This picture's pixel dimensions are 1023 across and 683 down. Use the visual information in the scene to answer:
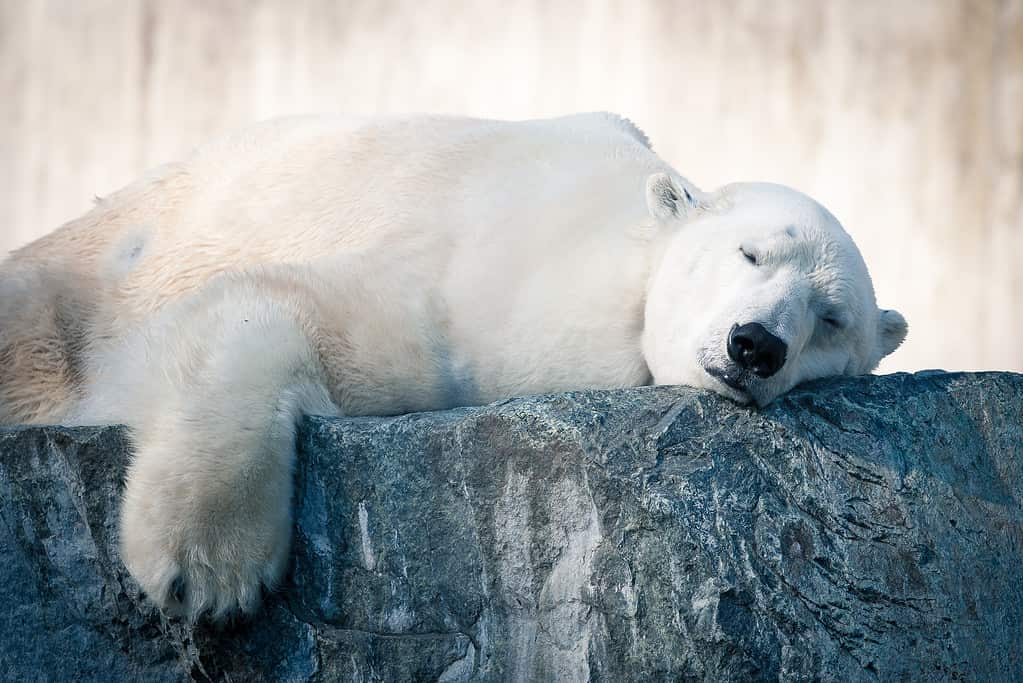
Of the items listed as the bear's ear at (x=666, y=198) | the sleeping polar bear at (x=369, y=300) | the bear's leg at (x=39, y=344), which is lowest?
the bear's leg at (x=39, y=344)

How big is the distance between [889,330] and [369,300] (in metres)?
1.25

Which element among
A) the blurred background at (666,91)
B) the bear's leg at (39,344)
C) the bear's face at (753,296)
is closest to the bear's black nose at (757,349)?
the bear's face at (753,296)

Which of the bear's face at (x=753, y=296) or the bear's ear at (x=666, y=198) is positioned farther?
the bear's ear at (x=666, y=198)

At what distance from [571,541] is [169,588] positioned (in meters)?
0.73

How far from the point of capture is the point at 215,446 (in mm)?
2252

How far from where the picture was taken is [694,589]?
87.7 inches

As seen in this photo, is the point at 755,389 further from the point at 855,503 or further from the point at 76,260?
the point at 76,260

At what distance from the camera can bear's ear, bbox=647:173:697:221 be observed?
2834mm

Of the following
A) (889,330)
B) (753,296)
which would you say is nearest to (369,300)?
(753,296)

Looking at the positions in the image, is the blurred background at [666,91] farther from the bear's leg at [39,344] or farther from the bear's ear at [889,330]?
the bear's leg at [39,344]

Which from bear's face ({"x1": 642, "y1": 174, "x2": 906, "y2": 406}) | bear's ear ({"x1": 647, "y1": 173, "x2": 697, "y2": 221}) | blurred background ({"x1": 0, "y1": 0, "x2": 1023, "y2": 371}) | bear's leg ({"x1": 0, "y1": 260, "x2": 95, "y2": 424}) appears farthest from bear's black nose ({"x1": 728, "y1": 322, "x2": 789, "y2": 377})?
blurred background ({"x1": 0, "y1": 0, "x2": 1023, "y2": 371})

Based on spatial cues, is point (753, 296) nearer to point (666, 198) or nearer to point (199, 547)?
point (666, 198)

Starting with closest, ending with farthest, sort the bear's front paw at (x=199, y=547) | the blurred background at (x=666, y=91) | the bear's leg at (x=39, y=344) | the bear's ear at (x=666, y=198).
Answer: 1. the bear's front paw at (x=199, y=547)
2. the bear's ear at (x=666, y=198)
3. the bear's leg at (x=39, y=344)
4. the blurred background at (x=666, y=91)

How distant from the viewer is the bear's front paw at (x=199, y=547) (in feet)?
7.22
